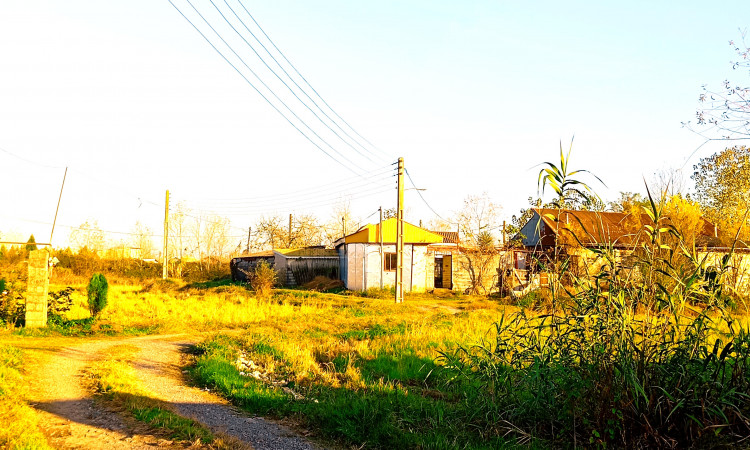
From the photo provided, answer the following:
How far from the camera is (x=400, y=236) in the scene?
2511cm

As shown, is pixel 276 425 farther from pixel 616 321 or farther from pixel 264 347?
pixel 264 347

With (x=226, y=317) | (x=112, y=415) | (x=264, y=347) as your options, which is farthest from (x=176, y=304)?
(x=112, y=415)

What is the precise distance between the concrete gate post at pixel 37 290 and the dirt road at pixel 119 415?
4244mm

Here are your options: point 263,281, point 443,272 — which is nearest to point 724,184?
point 443,272

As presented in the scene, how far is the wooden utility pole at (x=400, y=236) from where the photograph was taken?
966 inches

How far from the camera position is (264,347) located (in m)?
11.2

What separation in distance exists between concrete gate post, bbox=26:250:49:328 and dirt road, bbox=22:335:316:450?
424 centimetres

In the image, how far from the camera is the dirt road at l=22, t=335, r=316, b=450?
5516 mm

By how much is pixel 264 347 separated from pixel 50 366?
3.83 m

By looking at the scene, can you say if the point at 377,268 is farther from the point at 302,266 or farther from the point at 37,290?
the point at 37,290

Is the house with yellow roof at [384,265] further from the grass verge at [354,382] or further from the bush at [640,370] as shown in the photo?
the bush at [640,370]

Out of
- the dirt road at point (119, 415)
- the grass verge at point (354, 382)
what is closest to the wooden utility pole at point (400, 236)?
the grass verge at point (354, 382)

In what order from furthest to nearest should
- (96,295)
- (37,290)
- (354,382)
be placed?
(96,295) < (37,290) < (354,382)

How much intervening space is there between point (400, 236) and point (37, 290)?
1512 centimetres
